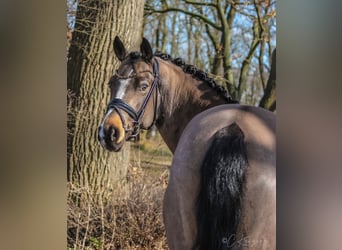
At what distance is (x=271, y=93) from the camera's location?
108 inches

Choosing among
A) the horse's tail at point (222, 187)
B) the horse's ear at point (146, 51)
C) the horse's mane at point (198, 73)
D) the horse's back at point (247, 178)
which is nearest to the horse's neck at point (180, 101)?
the horse's mane at point (198, 73)

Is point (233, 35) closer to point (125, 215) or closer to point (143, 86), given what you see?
point (143, 86)

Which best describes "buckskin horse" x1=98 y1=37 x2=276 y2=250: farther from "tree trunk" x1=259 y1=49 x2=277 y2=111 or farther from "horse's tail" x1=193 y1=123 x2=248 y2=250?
"tree trunk" x1=259 y1=49 x2=277 y2=111

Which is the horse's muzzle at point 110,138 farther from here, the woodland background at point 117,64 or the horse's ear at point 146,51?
the horse's ear at point 146,51

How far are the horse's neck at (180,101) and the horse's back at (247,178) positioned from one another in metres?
0.42

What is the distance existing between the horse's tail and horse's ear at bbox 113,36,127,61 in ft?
3.31

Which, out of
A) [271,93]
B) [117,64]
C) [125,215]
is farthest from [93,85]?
[271,93]

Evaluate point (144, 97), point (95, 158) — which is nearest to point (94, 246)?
point (95, 158)

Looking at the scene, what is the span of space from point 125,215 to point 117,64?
1.12 metres

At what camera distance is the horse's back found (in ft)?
7.30

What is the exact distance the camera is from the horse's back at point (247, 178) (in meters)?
2.23

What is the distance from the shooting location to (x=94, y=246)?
9.77ft
